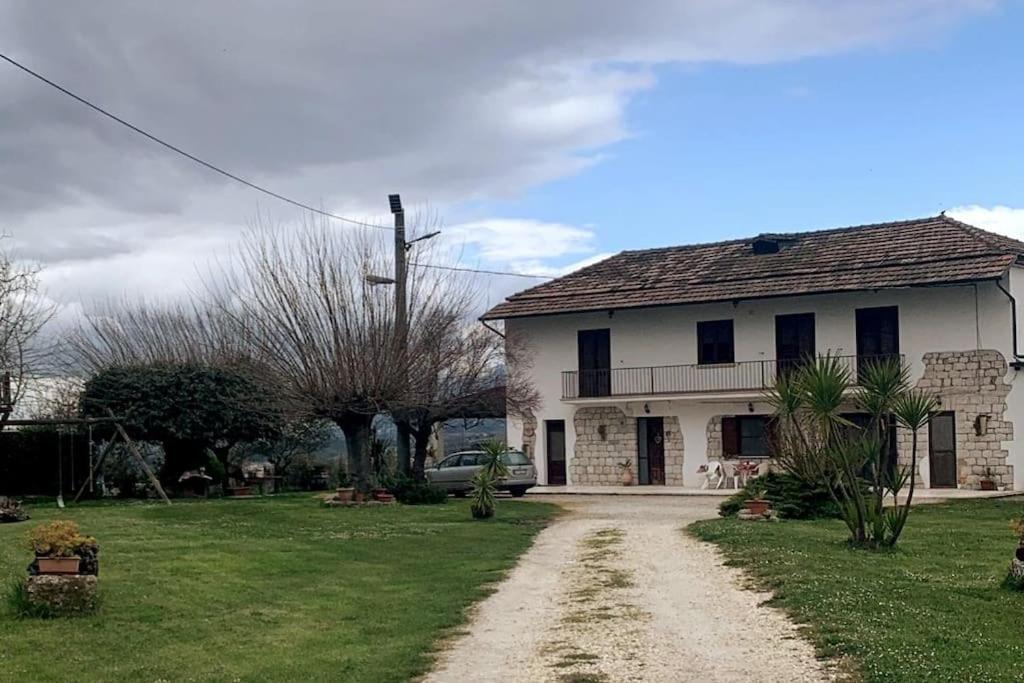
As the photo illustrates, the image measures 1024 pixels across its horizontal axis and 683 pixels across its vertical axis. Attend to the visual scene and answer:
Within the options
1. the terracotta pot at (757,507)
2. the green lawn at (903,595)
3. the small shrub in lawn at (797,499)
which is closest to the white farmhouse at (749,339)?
the small shrub in lawn at (797,499)

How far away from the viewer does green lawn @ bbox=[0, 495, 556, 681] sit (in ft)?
29.8

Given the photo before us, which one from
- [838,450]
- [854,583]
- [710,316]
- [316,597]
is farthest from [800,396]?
[710,316]

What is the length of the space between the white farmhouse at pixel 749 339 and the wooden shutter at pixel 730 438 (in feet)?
0.20

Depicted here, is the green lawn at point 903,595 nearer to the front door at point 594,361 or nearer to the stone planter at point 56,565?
the stone planter at point 56,565

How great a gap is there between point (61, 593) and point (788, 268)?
27186 mm

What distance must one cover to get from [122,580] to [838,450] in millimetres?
9383

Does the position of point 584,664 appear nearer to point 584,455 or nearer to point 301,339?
point 301,339

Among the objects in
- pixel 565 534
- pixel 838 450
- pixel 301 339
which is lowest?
pixel 565 534

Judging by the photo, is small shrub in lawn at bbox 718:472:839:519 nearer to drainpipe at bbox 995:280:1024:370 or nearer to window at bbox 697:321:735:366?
drainpipe at bbox 995:280:1024:370

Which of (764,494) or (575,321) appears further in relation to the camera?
(575,321)

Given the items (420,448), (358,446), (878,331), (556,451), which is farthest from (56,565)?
(556,451)

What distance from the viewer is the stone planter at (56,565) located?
35.1 feet

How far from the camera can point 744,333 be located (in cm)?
3497

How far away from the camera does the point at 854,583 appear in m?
11.9
